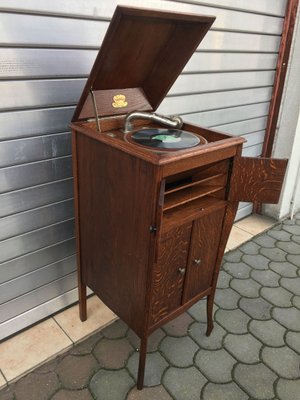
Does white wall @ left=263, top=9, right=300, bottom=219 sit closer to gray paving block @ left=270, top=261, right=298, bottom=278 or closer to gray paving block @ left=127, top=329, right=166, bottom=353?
gray paving block @ left=270, top=261, right=298, bottom=278

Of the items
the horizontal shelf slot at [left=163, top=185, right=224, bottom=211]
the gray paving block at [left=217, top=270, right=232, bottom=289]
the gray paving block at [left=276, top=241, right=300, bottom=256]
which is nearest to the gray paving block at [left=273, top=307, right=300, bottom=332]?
the gray paving block at [left=217, top=270, right=232, bottom=289]

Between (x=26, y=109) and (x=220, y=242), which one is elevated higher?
(x=26, y=109)

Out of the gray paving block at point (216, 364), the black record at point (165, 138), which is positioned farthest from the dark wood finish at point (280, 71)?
the gray paving block at point (216, 364)

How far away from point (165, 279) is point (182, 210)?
0.99ft

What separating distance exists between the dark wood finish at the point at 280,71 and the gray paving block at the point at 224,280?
4.09 ft

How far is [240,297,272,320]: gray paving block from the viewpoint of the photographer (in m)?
2.10

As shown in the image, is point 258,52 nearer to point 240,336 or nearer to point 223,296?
point 223,296

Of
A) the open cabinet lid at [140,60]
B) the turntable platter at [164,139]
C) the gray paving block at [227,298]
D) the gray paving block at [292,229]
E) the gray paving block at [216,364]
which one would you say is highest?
the open cabinet lid at [140,60]

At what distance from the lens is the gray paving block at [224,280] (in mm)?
2336

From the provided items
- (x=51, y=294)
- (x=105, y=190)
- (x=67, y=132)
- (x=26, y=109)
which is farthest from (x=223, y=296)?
(x=26, y=109)

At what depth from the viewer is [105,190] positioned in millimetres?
1447

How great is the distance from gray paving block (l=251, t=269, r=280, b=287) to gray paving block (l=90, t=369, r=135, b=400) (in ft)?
3.76

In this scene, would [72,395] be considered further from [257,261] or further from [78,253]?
[257,261]

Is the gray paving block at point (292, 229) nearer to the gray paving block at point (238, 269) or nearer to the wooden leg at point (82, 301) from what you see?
the gray paving block at point (238, 269)
